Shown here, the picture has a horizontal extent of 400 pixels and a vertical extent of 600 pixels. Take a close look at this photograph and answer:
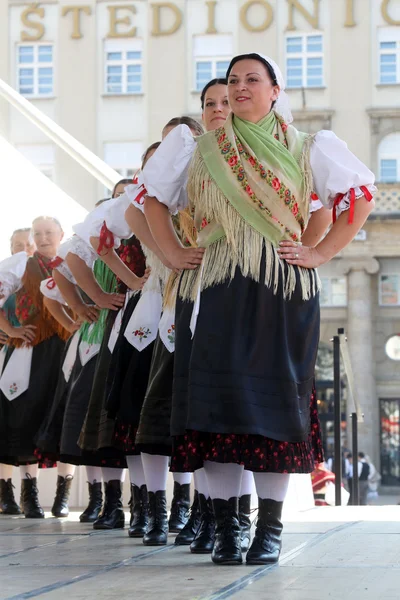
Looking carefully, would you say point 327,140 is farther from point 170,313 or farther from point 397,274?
point 397,274

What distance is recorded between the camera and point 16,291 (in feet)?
23.0

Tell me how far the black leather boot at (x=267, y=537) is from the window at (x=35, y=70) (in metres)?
31.2

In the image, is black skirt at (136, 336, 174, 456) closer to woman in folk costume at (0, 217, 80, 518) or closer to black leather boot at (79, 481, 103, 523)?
black leather boot at (79, 481, 103, 523)

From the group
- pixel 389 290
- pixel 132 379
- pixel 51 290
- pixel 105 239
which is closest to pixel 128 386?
pixel 132 379

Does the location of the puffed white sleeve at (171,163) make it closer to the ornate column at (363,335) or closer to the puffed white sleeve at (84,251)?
the puffed white sleeve at (84,251)

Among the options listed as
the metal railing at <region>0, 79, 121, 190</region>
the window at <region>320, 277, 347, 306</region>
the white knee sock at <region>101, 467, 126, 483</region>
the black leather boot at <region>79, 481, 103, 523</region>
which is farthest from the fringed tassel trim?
the window at <region>320, 277, 347, 306</region>

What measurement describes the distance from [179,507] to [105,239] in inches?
47.1

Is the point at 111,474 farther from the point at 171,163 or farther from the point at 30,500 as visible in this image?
the point at 171,163

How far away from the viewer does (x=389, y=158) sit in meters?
32.9

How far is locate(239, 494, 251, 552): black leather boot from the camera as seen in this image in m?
4.22

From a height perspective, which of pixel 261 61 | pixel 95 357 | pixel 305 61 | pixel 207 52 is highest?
pixel 207 52

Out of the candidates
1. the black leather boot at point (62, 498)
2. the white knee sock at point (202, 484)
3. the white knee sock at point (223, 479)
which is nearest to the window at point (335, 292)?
the black leather boot at point (62, 498)

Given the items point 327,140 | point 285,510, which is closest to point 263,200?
point 327,140

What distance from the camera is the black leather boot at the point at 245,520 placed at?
4.22 meters
